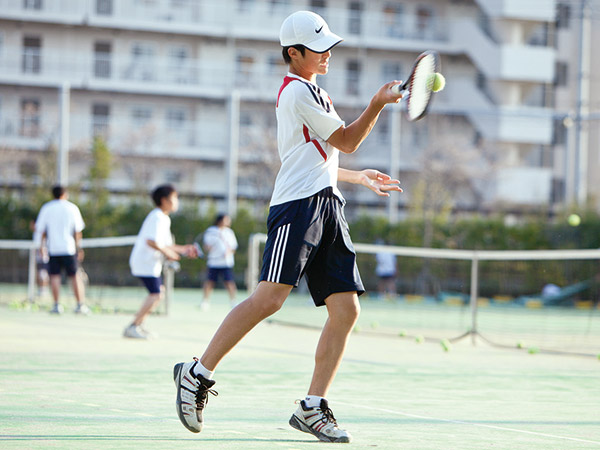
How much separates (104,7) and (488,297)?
26.8m

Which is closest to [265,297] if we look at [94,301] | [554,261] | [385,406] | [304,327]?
[385,406]

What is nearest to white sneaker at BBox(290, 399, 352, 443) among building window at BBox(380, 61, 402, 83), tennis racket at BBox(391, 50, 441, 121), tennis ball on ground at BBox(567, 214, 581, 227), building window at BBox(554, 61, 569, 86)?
tennis racket at BBox(391, 50, 441, 121)

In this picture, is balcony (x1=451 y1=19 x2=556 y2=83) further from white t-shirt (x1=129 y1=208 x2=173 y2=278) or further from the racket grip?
the racket grip

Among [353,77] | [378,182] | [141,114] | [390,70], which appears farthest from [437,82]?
[390,70]

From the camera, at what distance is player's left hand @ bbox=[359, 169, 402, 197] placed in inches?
195

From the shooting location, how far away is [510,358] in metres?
9.93

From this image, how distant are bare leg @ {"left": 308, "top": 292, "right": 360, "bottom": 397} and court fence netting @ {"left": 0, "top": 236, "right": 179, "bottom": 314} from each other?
994 cm

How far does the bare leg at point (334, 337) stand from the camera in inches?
189

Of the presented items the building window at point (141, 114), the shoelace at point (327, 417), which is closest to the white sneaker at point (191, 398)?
the shoelace at point (327, 417)

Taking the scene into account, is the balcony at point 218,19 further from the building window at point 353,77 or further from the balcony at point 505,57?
the building window at point 353,77

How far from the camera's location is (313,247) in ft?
15.5

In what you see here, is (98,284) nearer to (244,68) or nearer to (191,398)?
(191,398)

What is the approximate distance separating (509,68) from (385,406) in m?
40.6

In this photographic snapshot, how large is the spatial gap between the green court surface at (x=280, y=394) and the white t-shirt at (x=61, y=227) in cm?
177
